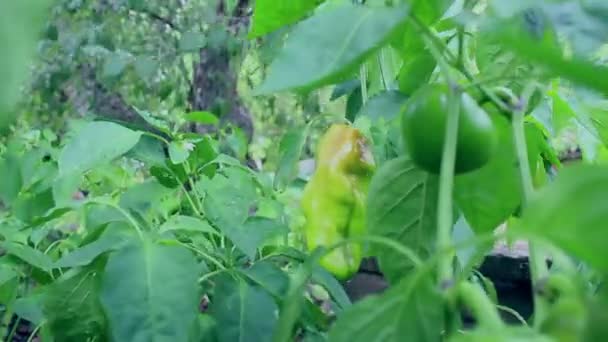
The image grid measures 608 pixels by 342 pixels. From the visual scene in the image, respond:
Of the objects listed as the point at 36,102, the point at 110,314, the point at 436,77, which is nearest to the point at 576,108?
the point at 436,77

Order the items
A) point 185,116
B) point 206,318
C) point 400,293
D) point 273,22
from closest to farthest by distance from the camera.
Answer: point 400,293 < point 273,22 < point 206,318 < point 185,116

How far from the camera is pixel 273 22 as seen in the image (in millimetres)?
482

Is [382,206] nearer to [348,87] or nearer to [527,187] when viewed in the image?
[527,187]

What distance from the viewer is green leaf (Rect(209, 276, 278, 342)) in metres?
0.61

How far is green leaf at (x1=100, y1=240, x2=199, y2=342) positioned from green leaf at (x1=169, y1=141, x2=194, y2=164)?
0.73 ft

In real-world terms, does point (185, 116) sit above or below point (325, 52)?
below

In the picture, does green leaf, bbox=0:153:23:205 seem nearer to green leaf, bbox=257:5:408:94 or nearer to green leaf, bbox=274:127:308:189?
green leaf, bbox=274:127:308:189

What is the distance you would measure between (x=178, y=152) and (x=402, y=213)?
0.31 metres

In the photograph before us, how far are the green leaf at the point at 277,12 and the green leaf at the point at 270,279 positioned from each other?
0.70 ft

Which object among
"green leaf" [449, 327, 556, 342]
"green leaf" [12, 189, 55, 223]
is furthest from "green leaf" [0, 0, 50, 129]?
"green leaf" [12, 189, 55, 223]

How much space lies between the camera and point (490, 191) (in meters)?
0.53

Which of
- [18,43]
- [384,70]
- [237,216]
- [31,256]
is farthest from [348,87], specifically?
[18,43]

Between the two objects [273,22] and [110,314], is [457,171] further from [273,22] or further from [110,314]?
[110,314]

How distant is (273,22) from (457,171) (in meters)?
0.14
